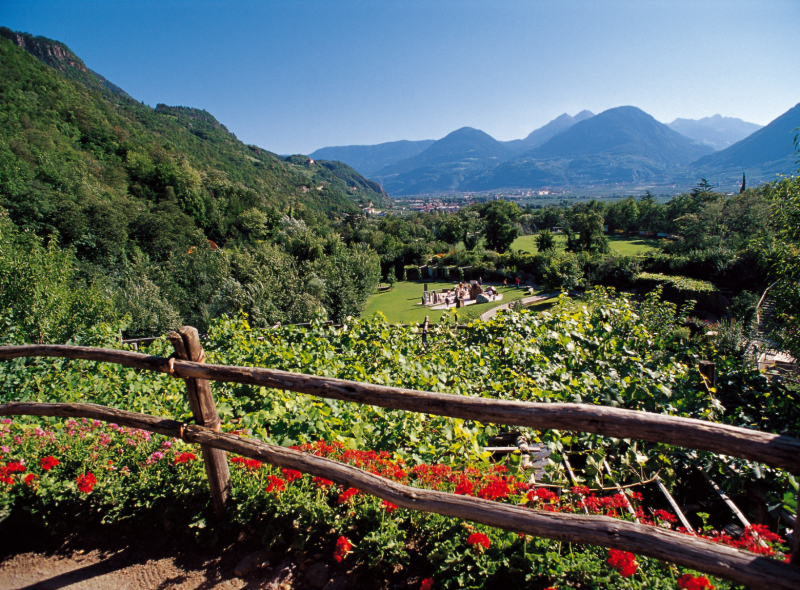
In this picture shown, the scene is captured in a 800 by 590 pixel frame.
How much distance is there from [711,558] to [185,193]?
178 ft

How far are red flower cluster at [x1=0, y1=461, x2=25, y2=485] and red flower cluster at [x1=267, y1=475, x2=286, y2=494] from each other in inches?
78.4

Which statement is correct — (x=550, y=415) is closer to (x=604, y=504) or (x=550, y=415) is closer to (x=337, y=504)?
(x=604, y=504)

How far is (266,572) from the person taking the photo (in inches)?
92.1

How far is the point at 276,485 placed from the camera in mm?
2520

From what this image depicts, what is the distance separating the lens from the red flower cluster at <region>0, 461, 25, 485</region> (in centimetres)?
279

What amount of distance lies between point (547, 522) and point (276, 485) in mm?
1713

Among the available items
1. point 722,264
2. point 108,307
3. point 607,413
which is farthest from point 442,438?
point 722,264

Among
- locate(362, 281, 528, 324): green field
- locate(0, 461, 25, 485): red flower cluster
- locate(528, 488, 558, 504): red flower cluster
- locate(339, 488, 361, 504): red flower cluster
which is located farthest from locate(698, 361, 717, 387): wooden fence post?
locate(362, 281, 528, 324): green field

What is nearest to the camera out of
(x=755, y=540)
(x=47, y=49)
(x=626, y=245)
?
(x=755, y=540)

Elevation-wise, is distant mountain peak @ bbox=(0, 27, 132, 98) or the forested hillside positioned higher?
distant mountain peak @ bbox=(0, 27, 132, 98)

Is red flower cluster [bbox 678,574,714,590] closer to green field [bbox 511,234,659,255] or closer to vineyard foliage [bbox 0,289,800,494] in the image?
vineyard foliage [bbox 0,289,800,494]

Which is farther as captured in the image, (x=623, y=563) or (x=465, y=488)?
(x=465, y=488)

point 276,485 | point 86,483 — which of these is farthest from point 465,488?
point 86,483

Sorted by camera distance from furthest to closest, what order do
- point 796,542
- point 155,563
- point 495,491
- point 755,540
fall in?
point 155,563, point 495,491, point 755,540, point 796,542
